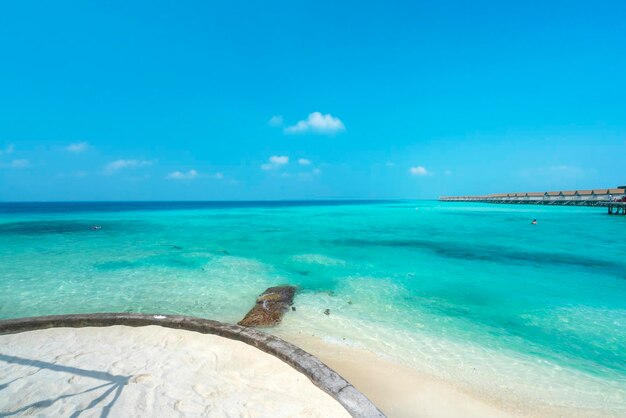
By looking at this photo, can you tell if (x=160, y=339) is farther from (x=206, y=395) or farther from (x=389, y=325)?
(x=389, y=325)

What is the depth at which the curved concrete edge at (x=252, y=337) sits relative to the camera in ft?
9.40

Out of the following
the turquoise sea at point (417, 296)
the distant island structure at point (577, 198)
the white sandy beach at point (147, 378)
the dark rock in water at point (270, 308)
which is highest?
the distant island structure at point (577, 198)

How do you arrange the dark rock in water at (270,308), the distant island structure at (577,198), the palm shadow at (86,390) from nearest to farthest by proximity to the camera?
the palm shadow at (86,390) < the dark rock in water at (270,308) < the distant island structure at (577,198)

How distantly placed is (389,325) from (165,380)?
429 cm

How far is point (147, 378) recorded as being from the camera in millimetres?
3174

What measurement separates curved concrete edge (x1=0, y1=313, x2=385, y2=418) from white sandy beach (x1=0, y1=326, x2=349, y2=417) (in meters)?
0.09

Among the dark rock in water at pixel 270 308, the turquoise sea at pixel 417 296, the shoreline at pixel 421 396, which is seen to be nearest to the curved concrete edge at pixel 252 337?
the shoreline at pixel 421 396

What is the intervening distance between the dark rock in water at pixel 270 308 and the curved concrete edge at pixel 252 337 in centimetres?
157

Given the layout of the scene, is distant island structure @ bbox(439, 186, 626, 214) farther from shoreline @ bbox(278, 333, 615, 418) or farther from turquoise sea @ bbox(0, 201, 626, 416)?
shoreline @ bbox(278, 333, 615, 418)

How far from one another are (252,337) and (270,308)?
2403 millimetres

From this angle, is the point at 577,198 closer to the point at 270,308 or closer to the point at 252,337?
the point at 270,308

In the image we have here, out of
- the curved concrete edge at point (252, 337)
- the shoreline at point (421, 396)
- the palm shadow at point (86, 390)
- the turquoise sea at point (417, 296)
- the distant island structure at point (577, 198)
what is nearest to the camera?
the palm shadow at point (86, 390)

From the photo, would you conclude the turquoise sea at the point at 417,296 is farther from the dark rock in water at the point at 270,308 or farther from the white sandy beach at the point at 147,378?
the white sandy beach at the point at 147,378

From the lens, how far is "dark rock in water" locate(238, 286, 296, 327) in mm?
5754
